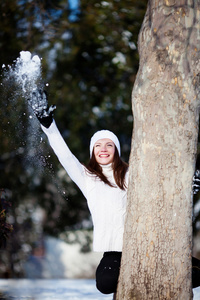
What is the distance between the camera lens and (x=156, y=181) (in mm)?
2922

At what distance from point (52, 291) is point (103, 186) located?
6.25 ft

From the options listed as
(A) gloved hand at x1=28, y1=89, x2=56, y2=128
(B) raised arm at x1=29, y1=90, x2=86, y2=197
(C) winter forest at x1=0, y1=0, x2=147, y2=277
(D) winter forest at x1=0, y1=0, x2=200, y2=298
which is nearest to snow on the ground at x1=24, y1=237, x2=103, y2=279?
(D) winter forest at x1=0, y1=0, x2=200, y2=298

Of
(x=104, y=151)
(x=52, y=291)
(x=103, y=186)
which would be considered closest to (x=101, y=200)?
(x=103, y=186)

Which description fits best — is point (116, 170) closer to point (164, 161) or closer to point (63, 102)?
point (164, 161)

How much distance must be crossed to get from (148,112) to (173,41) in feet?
1.53

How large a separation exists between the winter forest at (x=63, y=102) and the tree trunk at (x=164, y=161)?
4.95 metres

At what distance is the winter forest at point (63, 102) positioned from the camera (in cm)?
848

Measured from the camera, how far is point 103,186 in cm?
352

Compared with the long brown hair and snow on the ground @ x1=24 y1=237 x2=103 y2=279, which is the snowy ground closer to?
the long brown hair

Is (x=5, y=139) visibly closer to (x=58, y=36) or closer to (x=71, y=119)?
(x=71, y=119)

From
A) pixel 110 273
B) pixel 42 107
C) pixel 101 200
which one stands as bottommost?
pixel 110 273

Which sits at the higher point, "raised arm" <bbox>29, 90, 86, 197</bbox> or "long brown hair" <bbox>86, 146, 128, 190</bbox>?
"raised arm" <bbox>29, 90, 86, 197</bbox>

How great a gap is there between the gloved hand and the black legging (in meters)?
1.05

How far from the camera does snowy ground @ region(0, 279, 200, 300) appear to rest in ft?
14.6
